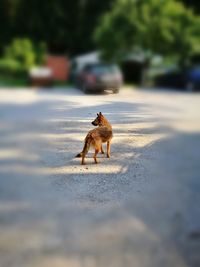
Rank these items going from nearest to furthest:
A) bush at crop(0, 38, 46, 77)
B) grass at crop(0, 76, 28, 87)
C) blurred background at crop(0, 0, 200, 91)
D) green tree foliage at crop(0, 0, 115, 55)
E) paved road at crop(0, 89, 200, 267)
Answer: paved road at crop(0, 89, 200, 267), grass at crop(0, 76, 28, 87), blurred background at crop(0, 0, 200, 91), green tree foliage at crop(0, 0, 115, 55), bush at crop(0, 38, 46, 77)

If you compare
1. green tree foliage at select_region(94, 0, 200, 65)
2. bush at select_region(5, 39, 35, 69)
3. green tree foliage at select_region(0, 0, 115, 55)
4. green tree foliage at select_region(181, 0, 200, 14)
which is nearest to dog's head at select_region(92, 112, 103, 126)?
green tree foliage at select_region(94, 0, 200, 65)

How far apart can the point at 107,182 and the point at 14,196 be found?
163 mm

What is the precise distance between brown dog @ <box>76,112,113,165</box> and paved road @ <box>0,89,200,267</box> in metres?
0.01

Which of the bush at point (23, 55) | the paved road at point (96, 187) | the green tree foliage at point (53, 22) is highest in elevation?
the green tree foliage at point (53, 22)

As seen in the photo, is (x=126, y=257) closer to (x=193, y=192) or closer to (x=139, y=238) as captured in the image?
(x=139, y=238)

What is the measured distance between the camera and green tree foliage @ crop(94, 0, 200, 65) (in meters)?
2.74

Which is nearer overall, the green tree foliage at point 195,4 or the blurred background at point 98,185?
the blurred background at point 98,185

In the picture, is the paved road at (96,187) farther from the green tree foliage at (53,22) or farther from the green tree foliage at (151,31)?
the green tree foliage at (53,22)

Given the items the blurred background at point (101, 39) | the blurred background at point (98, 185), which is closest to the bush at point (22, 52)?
the blurred background at point (101, 39)

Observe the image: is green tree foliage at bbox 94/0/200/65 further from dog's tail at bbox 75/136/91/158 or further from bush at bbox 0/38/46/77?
dog's tail at bbox 75/136/91/158

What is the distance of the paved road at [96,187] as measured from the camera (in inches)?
29.8

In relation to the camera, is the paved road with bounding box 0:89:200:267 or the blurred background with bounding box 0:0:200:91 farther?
the blurred background with bounding box 0:0:200:91

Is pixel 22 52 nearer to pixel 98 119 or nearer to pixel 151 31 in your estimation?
pixel 151 31

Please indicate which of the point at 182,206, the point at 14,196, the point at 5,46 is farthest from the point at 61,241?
the point at 5,46
